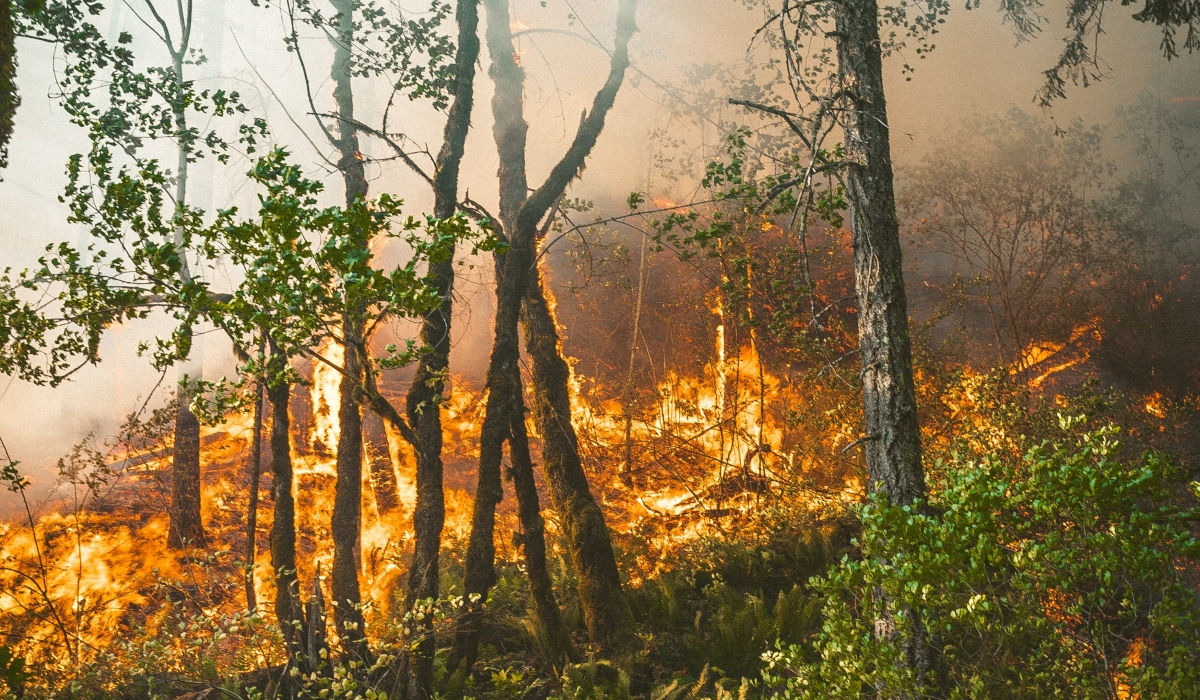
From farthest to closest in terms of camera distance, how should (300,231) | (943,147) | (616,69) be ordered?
(943,147)
(616,69)
(300,231)

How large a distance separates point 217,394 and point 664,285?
36.9 feet

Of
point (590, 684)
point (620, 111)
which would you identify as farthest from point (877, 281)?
point (620, 111)

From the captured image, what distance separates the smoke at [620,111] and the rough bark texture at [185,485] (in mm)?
3576

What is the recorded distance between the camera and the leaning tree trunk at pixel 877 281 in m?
4.03

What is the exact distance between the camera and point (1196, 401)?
11398mm

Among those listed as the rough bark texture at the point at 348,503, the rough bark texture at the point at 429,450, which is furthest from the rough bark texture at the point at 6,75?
the rough bark texture at the point at 348,503

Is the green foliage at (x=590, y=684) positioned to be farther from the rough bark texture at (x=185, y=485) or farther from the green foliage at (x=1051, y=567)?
the rough bark texture at (x=185, y=485)

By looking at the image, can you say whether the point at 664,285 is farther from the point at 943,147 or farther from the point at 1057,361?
the point at 1057,361

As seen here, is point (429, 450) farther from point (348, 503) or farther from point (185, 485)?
point (185, 485)

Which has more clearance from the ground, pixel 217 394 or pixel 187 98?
pixel 187 98

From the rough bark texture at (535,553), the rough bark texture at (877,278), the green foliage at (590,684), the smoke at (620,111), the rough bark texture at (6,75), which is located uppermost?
the smoke at (620,111)

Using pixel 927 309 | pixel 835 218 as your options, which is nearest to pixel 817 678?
pixel 835 218

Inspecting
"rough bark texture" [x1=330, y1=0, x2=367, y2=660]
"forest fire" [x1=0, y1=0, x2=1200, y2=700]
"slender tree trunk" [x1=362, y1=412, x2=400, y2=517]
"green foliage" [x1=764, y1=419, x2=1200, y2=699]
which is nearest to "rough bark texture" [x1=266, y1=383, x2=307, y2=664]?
"forest fire" [x1=0, y1=0, x2=1200, y2=700]

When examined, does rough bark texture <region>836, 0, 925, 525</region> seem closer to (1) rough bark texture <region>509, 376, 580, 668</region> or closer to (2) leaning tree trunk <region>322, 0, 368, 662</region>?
(1) rough bark texture <region>509, 376, 580, 668</region>
